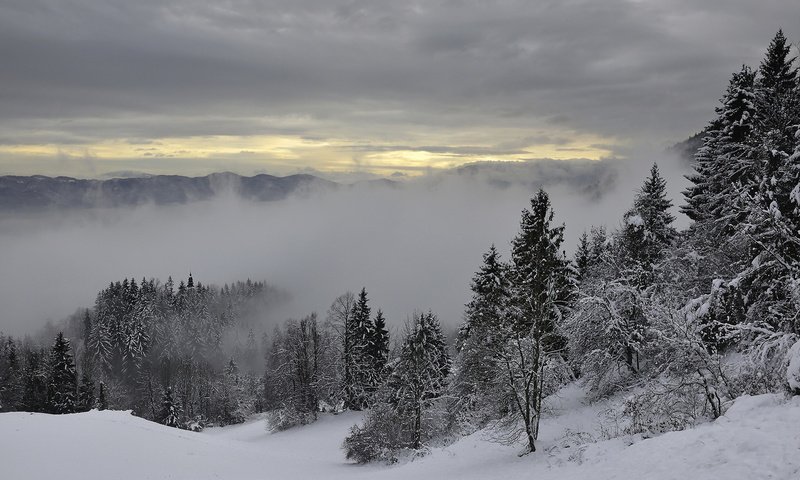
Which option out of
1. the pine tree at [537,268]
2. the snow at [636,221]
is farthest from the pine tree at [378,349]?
the pine tree at [537,268]

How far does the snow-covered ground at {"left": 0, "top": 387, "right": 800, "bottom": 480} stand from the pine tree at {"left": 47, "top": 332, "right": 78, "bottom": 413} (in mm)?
34265

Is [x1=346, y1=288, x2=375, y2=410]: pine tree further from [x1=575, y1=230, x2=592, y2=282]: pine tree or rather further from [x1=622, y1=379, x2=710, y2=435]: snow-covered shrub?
[x1=622, y1=379, x2=710, y2=435]: snow-covered shrub

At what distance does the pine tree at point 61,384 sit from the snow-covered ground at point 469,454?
34265 mm

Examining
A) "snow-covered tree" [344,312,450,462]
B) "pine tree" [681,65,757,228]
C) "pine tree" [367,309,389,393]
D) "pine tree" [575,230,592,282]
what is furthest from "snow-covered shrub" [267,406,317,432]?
"pine tree" [681,65,757,228]

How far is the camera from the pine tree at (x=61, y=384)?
5575 cm

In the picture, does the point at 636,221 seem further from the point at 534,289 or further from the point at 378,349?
the point at 378,349

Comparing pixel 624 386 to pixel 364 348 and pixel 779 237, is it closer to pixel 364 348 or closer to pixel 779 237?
pixel 779 237

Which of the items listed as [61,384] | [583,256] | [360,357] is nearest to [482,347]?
[583,256]

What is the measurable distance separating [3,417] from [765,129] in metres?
40.3

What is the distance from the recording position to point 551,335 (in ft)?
67.8

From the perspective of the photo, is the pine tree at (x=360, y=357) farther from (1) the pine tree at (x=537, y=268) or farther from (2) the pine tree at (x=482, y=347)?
(1) the pine tree at (x=537, y=268)

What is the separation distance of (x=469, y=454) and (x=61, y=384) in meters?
56.2

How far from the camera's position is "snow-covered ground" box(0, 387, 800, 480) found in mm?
10477

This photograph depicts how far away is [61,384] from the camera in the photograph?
185 ft
